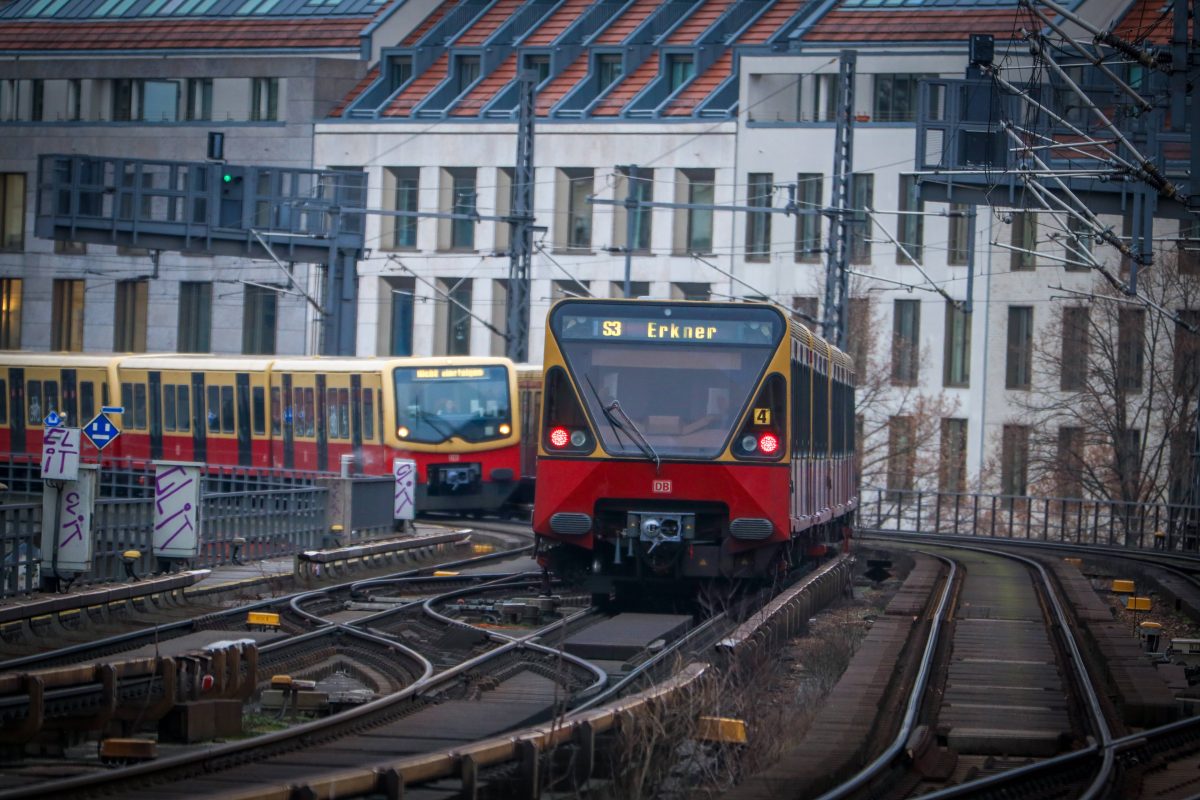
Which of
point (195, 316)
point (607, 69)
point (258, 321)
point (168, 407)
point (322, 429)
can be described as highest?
point (607, 69)

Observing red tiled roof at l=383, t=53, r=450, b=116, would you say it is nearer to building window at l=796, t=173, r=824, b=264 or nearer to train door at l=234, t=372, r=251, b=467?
building window at l=796, t=173, r=824, b=264

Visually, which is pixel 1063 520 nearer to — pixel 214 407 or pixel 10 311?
pixel 214 407

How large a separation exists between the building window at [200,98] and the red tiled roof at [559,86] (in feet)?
37.7

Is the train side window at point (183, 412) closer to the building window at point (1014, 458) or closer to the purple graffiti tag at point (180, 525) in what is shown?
the purple graffiti tag at point (180, 525)

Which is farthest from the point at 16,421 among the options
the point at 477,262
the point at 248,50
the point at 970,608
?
the point at 970,608

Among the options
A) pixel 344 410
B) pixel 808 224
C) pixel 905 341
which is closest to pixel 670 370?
pixel 344 410

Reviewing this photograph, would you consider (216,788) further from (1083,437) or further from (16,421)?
(1083,437)

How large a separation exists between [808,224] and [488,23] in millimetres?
13454

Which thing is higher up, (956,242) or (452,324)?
(956,242)

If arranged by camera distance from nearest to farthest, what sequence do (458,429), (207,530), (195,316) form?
(207,530) → (458,429) → (195,316)

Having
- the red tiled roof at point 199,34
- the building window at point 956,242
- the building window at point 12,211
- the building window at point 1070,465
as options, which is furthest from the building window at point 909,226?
the building window at point 12,211

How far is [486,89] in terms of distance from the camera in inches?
2628

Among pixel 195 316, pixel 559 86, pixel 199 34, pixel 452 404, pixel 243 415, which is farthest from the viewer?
pixel 199 34

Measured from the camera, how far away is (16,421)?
47.4 m
